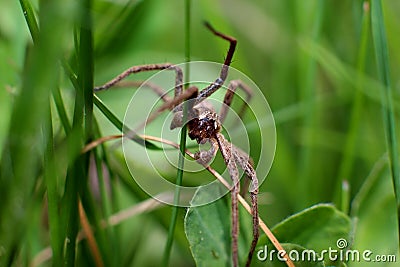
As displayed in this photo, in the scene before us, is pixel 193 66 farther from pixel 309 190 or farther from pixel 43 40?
pixel 43 40

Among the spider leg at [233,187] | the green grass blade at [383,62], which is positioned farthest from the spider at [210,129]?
the green grass blade at [383,62]

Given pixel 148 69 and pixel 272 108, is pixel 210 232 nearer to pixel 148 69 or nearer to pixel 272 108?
pixel 148 69

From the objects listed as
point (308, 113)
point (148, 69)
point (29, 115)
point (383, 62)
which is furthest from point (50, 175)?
point (308, 113)

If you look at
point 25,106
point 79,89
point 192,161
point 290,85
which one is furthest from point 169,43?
point 25,106

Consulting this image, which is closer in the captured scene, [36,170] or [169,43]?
[36,170]

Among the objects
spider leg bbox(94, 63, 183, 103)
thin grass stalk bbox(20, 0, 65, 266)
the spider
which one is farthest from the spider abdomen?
thin grass stalk bbox(20, 0, 65, 266)
